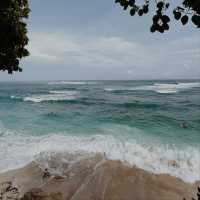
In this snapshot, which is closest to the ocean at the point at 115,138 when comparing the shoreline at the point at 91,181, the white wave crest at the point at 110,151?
the white wave crest at the point at 110,151

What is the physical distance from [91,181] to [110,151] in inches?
138

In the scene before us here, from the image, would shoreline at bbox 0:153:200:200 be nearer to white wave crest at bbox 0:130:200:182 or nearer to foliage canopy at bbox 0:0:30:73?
white wave crest at bbox 0:130:200:182

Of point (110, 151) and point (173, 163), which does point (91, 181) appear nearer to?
point (110, 151)

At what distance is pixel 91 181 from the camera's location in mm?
9008

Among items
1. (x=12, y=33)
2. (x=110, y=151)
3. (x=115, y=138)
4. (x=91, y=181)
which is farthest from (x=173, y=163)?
(x=12, y=33)

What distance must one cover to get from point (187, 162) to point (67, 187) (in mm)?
5441

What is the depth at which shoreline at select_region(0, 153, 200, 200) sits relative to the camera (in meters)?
8.05

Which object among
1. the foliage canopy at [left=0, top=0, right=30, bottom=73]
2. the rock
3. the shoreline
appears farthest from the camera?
the rock

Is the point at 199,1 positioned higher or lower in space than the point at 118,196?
higher

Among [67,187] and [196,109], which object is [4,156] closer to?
[67,187]

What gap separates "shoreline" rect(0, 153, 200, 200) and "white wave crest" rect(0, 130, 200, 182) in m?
0.67

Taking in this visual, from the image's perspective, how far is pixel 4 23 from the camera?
4977 millimetres

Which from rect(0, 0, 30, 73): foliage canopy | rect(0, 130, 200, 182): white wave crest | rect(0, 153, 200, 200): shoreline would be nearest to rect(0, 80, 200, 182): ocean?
rect(0, 130, 200, 182): white wave crest

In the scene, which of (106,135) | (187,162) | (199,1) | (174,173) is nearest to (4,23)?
(199,1)
